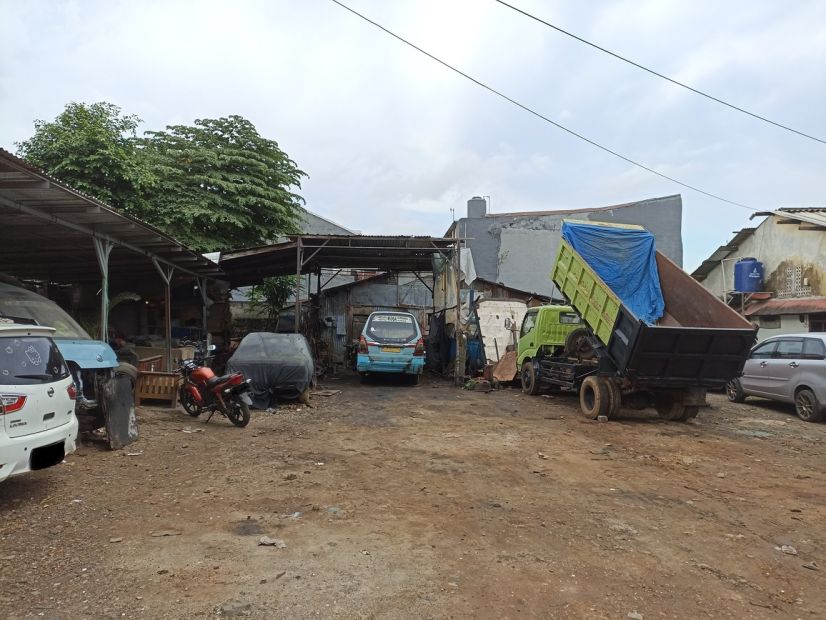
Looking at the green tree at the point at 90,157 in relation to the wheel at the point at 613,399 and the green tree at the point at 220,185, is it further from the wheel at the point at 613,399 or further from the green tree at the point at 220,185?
the wheel at the point at 613,399

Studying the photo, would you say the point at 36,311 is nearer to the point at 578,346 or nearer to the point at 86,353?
the point at 86,353

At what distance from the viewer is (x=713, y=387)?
853 cm

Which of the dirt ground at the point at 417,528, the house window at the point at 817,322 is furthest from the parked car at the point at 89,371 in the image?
the house window at the point at 817,322

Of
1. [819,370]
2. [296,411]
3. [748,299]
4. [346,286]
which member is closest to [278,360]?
[296,411]

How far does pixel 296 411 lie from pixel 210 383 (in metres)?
1.93

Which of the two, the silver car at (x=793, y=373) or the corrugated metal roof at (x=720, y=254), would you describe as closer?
the silver car at (x=793, y=373)

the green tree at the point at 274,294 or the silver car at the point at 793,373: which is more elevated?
the green tree at the point at 274,294

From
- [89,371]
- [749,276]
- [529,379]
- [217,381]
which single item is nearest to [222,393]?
[217,381]

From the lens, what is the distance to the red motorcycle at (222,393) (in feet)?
26.1

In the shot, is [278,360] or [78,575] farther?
[278,360]

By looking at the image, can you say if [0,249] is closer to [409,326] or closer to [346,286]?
[409,326]

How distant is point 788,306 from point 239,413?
52.9 ft

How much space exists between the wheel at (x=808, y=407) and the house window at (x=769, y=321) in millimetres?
8341

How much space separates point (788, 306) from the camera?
1598 cm
